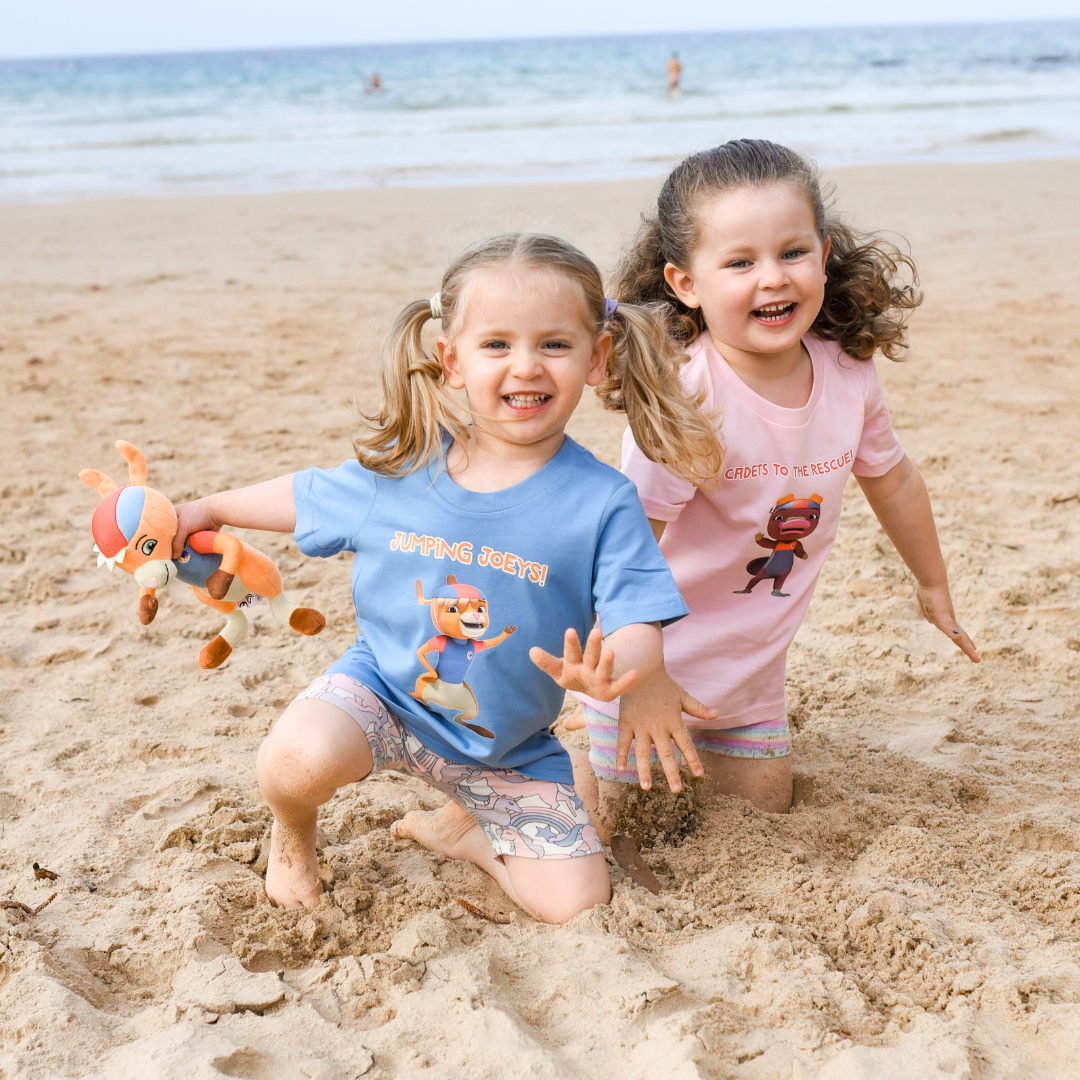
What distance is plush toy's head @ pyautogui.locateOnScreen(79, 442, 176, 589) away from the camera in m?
1.95

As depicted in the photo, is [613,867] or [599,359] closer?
[599,359]

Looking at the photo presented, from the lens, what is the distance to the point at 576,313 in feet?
6.30

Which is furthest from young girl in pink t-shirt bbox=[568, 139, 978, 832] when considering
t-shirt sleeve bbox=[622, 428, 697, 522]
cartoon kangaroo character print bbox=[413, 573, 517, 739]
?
cartoon kangaroo character print bbox=[413, 573, 517, 739]

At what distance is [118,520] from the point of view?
1.95 metres

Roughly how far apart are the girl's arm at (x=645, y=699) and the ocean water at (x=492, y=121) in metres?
1.21

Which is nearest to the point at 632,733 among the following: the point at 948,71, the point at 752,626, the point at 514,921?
the point at 514,921

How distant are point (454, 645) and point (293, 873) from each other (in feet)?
1.70

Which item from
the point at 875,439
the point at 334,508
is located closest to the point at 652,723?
the point at 334,508

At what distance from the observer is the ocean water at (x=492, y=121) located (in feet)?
45.4

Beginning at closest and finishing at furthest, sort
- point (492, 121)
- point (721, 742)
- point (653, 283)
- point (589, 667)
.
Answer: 1. point (589, 667)
2. point (653, 283)
3. point (721, 742)
4. point (492, 121)

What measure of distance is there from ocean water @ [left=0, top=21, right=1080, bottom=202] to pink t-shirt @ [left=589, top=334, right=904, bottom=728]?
569 mm

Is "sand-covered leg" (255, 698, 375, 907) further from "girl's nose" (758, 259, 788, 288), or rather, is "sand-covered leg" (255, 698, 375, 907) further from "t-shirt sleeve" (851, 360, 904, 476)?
"t-shirt sleeve" (851, 360, 904, 476)

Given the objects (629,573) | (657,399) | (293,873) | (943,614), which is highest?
(657,399)

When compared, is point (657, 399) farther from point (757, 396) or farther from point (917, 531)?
point (917, 531)
